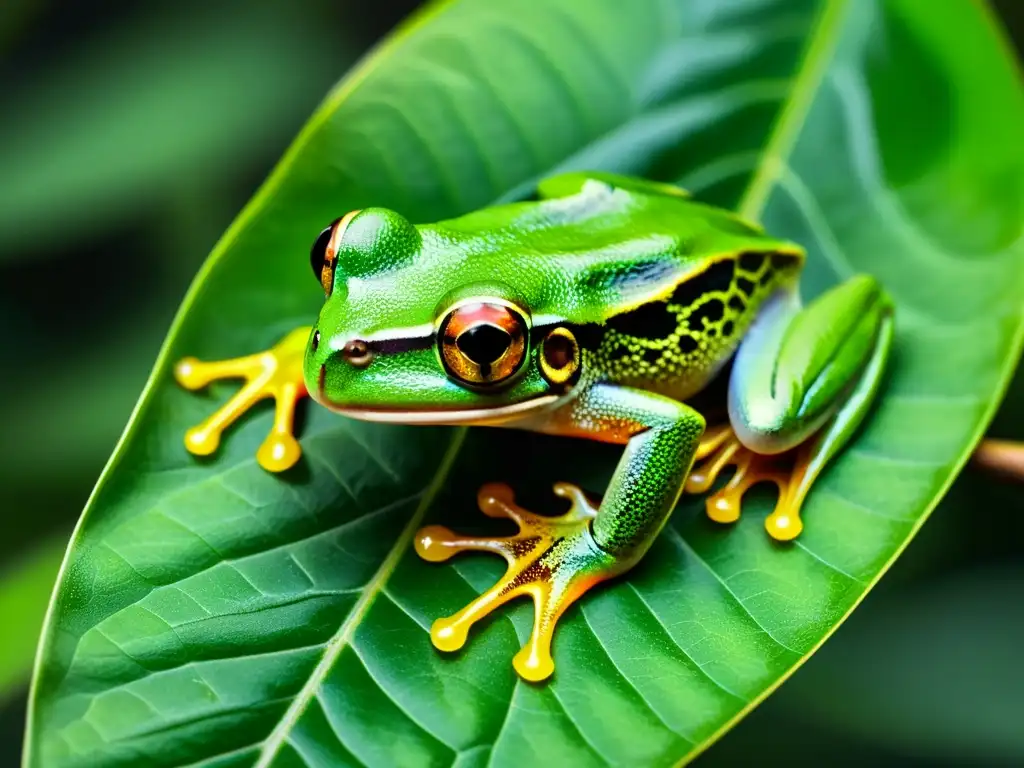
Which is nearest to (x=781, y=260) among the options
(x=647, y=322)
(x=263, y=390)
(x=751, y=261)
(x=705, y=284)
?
(x=751, y=261)

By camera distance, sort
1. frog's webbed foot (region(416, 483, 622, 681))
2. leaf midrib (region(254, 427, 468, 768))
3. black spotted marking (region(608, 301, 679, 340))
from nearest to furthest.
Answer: leaf midrib (region(254, 427, 468, 768)), frog's webbed foot (region(416, 483, 622, 681)), black spotted marking (region(608, 301, 679, 340))

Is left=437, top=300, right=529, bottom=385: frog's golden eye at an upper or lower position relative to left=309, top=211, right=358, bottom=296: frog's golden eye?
lower

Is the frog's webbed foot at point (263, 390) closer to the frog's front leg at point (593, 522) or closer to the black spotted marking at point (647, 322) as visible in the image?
the frog's front leg at point (593, 522)

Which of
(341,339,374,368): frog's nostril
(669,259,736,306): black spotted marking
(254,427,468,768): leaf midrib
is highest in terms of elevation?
(669,259,736,306): black spotted marking

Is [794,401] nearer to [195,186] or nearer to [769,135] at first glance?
[769,135]

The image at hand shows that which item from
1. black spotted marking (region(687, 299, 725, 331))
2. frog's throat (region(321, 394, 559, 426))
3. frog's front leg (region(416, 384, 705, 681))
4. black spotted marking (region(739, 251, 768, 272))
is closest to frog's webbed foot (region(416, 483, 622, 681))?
frog's front leg (region(416, 384, 705, 681))

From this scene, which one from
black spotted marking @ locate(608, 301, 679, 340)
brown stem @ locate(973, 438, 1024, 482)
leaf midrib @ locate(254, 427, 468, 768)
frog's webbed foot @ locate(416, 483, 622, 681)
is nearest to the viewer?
leaf midrib @ locate(254, 427, 468, 768)

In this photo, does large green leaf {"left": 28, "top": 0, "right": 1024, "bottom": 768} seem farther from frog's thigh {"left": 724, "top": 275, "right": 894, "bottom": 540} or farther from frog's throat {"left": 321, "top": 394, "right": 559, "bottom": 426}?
frog's throat {"left": 321, "top": 394, "right": 559, "bottom": 426}

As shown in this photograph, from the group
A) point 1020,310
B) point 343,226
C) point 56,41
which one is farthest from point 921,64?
point 56,41

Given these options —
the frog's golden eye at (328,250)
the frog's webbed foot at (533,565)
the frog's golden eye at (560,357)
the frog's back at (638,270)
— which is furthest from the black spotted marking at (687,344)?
the frog's golden eye at (328,250)
